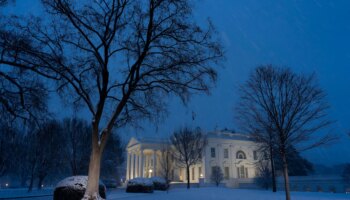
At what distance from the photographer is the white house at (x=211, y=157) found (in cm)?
6656

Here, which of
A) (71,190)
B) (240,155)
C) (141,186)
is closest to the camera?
(71,190)

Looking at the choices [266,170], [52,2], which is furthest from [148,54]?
[266,170]

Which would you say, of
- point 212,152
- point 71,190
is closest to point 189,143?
point 212,152

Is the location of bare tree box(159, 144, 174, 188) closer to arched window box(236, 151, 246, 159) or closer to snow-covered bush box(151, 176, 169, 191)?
snow-covered bush box(151, 176, 169, 191)

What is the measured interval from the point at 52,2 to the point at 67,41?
1586mm

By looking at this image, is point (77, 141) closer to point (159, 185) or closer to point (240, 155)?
point (159, 185)

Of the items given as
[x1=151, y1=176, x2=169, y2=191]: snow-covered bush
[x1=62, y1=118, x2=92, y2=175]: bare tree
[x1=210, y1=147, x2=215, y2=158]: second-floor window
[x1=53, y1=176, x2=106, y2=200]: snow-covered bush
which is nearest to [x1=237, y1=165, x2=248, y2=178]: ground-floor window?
[x1=210, y1=147, x2=215, y2=158]: second-floor window

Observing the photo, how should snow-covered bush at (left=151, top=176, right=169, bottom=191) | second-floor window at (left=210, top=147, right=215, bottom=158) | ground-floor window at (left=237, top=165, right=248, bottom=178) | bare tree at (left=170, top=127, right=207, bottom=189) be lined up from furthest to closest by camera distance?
ground-floor window at (left=237, top=165, right=248, bottom=178), second-floor window at (left=210, top=147, right=215, bottom=158), bare tree at (left=170, top=127, right=207, bottom=189), snow-covered bush at (left=151, top=176, right=169, bottom=191)

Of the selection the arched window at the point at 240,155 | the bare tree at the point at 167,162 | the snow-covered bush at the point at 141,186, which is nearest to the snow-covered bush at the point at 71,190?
the snow-covered bush at the point at 141,186

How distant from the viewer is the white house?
66.6 metres

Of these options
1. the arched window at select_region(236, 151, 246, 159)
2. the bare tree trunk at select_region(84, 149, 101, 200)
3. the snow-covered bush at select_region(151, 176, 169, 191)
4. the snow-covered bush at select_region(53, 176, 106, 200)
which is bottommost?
the snow-covered bush at select_region(151, 176, 169, 191)

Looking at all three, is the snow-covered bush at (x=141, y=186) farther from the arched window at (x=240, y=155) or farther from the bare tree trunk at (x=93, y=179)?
the arched window at (x=240, y=155)

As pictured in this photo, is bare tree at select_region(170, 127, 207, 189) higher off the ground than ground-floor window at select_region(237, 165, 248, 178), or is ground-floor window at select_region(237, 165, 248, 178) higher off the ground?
bare tree at select_region(170, 127, 207, 189)

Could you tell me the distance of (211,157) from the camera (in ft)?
225
